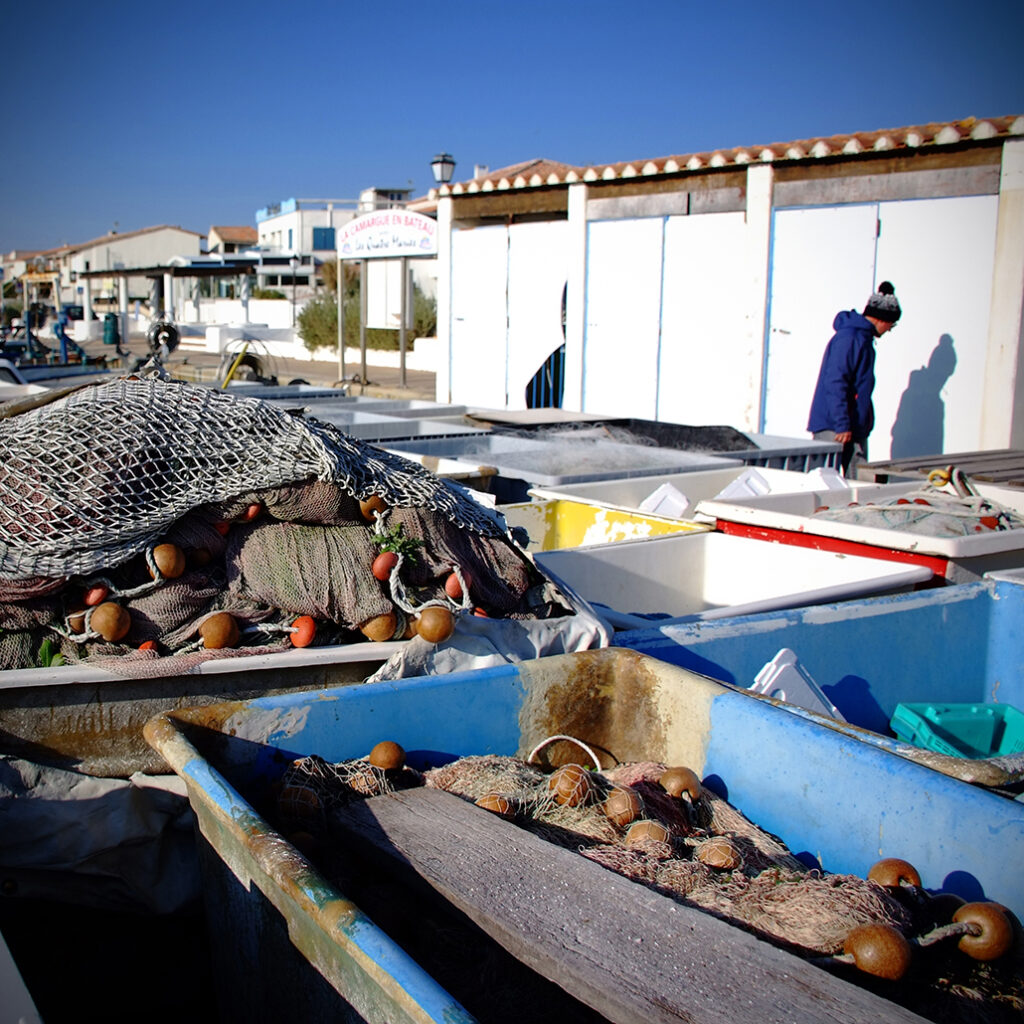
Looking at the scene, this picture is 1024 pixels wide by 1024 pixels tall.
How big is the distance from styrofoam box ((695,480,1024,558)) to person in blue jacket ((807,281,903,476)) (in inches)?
54.8

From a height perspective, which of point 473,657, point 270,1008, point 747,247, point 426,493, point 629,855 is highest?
point 747,247

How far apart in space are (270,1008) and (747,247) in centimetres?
875

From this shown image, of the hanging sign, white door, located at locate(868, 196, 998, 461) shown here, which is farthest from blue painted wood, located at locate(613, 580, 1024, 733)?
the hanging sign

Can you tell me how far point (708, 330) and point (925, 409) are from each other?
92.8 inches

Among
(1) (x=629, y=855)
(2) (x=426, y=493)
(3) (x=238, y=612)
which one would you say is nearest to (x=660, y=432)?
(2) (x=426, y=493)

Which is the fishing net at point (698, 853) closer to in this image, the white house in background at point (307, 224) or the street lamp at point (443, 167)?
the street lamp at point (443, 167)

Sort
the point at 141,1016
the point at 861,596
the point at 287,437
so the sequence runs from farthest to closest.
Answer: the point at 861,596 < the point at 287,437 < the point at 141,1016

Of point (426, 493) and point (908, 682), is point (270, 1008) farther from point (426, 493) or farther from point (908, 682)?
point (908, 682)

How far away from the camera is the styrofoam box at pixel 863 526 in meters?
3.93

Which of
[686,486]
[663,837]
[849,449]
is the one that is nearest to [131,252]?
[849,449]

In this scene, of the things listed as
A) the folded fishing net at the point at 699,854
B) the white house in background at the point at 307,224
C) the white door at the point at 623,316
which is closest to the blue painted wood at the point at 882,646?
the folded fishing net at the point at 699,854

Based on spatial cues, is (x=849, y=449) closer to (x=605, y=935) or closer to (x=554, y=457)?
(x=554, y=457)

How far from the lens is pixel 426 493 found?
298 centimetres

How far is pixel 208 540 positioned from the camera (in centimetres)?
272
